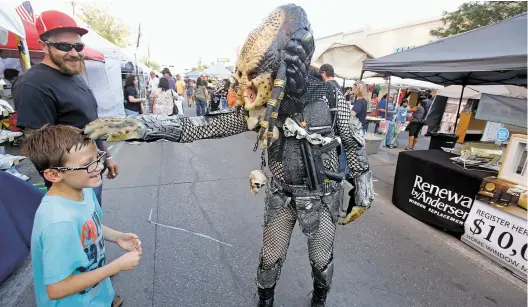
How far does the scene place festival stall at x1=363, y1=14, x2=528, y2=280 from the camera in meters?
2.80

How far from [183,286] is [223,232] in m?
0.89

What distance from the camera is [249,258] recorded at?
8.89 ft

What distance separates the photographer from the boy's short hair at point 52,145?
1168mm

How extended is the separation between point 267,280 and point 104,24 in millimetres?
32311

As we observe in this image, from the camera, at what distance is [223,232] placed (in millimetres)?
3156

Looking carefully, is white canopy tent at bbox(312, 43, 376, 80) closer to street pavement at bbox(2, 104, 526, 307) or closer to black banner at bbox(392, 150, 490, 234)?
black banner at bbox(392, 150, 490, 234)

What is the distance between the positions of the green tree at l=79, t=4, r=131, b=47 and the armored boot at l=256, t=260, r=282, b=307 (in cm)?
3102

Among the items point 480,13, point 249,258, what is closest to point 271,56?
point 249,258

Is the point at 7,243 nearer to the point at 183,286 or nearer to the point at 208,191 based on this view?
the point at 183,286

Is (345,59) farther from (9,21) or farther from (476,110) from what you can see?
(9,21)

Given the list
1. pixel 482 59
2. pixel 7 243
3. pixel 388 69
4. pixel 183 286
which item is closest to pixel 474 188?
pixel 482 59

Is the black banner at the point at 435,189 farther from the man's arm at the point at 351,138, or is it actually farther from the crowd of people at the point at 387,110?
the man's arm at the point at 351,138

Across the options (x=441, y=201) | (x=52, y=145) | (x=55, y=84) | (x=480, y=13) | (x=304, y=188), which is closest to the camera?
(x=52, y=145)

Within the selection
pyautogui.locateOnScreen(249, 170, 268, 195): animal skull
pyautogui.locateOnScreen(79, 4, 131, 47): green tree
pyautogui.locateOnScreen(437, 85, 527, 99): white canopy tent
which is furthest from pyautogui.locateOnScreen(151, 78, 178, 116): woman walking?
pyautogui.locateOnScreen(79, 4, 131, 47): green tree
